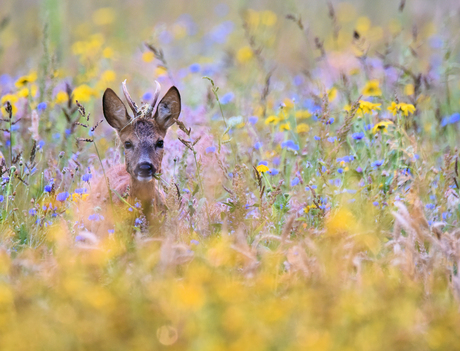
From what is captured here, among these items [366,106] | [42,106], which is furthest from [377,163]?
[42,106]

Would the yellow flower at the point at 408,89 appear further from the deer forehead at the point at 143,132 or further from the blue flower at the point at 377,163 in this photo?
the deer forehead at the point at 143,132

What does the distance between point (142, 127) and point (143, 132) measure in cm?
5

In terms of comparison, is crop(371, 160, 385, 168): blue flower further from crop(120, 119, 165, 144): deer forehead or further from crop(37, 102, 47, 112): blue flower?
crop(37, 102, 47, 112): blue flower

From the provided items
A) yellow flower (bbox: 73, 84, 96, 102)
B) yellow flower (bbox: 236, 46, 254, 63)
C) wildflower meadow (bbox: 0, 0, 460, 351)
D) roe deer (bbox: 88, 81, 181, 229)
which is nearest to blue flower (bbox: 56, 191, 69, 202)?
wildflower meadow (bbox: 0, 0, 460, 351)

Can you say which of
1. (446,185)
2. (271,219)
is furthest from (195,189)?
(446,185)

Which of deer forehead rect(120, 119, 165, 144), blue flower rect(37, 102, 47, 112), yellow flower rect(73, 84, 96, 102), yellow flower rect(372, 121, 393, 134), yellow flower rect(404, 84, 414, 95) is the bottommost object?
yellow flower rect(372, 121, 393, 134)

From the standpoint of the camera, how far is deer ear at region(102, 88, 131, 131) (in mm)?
4480

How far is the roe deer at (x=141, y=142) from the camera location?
14.2 feet

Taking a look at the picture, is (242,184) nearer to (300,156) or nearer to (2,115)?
(300,156)

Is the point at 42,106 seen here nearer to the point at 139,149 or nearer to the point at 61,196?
the point at 139,149

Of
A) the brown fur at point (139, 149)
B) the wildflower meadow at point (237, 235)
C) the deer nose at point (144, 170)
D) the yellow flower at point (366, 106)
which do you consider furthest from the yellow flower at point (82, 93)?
the yellow flower at point (366, 106)

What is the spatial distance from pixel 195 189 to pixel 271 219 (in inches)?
20.8

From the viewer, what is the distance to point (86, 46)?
818cm

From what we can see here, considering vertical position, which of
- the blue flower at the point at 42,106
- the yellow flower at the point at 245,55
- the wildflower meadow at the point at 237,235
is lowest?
the wildflower meadow at the point at 237,235
